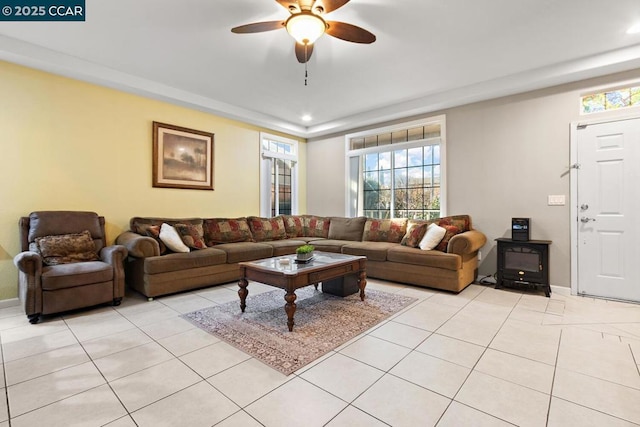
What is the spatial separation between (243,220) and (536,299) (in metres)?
4.28

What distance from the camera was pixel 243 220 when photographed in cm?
505

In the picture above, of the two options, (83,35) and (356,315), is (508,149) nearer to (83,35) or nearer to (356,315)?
(356,315)

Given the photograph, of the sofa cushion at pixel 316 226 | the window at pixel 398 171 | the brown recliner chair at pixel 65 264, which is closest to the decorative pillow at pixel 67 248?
the brown recliner chair at pixel 65 264

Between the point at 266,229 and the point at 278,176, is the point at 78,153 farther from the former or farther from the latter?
the point at 278,176

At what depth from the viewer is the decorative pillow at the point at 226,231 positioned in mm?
4539

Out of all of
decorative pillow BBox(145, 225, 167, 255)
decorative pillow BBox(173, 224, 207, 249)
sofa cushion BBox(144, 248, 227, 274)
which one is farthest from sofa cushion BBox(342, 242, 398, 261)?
decorative pillow BBox(145, 225, 167, 255)

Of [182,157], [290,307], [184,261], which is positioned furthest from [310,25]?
[182,157]

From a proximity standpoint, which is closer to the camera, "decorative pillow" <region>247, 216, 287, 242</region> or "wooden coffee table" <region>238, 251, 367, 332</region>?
"wooden coffee table" <region>238, 251, 367, 332</region>

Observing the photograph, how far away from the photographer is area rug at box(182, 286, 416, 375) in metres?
2.20

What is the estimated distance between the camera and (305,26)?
2246 millimetres

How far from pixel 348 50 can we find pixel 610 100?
3.19 m

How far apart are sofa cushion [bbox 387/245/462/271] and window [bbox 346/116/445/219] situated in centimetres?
118

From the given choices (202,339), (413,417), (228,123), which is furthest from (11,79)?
(413,417)

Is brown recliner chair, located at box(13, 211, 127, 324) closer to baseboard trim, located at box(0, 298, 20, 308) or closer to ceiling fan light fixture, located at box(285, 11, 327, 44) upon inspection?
baseboard trim, located at box(0, 298, 20, 308)
